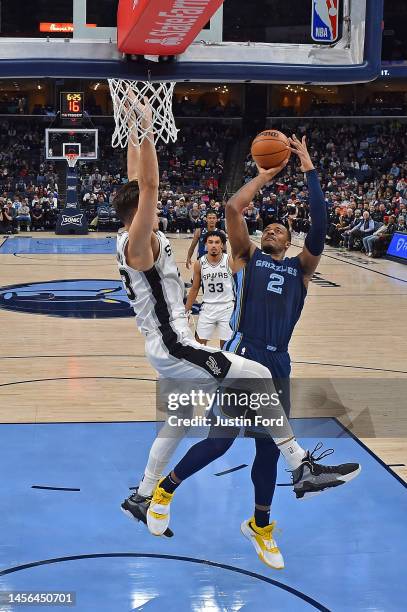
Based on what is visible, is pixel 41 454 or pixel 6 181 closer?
pixel 41 454

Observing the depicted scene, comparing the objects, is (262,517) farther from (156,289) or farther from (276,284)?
(156,289)

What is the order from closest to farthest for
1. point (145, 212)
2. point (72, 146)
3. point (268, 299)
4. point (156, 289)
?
point (145, 212), point (156, 289), point (268, 299), point (72, 146)

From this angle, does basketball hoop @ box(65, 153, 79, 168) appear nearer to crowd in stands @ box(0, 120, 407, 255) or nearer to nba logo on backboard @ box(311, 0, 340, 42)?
crowd in stands @ box(0, 120, 407, 255)

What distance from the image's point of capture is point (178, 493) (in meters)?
5.77

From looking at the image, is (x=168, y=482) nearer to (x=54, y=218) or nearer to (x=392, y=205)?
(x=392, y=205)

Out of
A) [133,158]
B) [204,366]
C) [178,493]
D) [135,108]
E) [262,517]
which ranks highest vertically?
[135,108]

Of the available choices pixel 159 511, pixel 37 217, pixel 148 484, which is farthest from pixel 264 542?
pixel 37 217

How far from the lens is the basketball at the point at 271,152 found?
4.97 metres

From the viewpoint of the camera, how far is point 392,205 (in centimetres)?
2672

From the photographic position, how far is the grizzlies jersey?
4.74 meters

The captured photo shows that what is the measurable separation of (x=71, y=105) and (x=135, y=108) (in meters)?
21.1

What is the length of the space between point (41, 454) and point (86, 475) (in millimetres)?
576

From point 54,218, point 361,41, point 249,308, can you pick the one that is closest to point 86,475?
point 249,308

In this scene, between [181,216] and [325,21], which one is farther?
[181,216]
